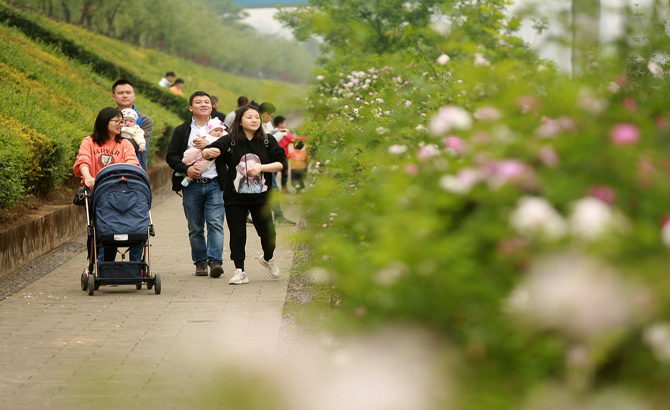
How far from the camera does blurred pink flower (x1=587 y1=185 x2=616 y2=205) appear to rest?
8.79 feet

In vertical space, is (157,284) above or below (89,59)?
below

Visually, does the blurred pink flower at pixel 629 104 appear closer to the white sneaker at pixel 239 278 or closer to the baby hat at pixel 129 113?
the white sneaker at pixel 239 278

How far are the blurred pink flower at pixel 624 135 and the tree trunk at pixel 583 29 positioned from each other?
1146 mm

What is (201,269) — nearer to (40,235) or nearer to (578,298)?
(40,235)

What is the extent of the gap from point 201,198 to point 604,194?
7086 mm

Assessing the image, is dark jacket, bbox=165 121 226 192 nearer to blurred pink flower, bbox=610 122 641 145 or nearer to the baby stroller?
the baby stroller

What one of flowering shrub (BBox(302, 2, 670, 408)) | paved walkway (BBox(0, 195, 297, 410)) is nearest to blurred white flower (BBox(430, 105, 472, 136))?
flowering shrub (BBox(302, 2, 670, 408))

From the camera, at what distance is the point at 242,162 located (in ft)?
28.0

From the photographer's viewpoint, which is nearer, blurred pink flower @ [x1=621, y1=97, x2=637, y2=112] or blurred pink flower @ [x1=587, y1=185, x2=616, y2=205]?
blurred pink flower @ [x1=587, y1=185, x2=616, y2=205]

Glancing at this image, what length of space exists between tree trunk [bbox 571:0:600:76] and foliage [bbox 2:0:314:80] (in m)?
13.6

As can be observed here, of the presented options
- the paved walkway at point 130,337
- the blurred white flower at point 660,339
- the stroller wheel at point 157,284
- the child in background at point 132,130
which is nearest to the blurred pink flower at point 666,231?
the blurred white flower at point 660,339

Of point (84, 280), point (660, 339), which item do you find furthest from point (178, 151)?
point (660, 339)

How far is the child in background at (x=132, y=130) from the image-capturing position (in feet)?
29.9

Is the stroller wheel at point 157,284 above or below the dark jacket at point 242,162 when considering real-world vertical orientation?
below
